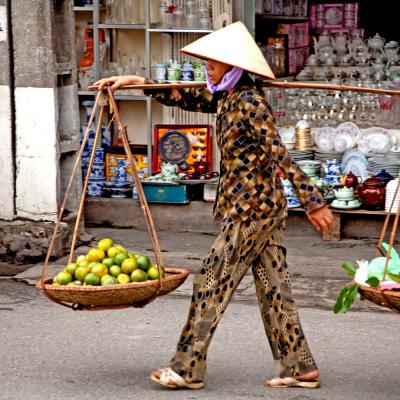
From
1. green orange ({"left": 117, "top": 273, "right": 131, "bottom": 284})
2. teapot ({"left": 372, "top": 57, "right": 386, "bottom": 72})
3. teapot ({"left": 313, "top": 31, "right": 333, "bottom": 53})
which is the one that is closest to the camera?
green orange ({"left": 117, "top": 273, "right": 131, "bottom": 284})

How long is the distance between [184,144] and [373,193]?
172 cm

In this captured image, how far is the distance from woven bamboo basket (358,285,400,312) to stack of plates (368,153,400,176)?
4357 millimetres

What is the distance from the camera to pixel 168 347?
629 centimetres

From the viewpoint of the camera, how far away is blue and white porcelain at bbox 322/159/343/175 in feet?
30.9

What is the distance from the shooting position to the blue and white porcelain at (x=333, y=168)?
9.42 metres

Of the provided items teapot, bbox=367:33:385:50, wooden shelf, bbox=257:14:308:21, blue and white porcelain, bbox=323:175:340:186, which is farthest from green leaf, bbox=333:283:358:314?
teapot, bbox=367:33:385:50

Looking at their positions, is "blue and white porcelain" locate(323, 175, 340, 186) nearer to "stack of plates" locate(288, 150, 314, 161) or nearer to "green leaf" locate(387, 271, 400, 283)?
"stack of plates" locate(288, 150, 314, 161)

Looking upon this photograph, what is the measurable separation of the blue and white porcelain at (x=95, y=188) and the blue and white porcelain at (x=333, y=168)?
76.9 inches

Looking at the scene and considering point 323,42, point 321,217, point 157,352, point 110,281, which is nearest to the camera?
point 321,217

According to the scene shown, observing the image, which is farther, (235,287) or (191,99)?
(191,99)

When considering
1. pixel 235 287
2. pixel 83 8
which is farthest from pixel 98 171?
pixel 235 287

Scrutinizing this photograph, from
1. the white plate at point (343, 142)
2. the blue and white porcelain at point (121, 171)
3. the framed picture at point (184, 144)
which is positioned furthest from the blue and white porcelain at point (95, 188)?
the white plate at point (343, 142)

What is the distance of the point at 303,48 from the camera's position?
11383mm

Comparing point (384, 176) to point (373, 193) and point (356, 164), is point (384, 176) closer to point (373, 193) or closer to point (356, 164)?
point (373, 193)
